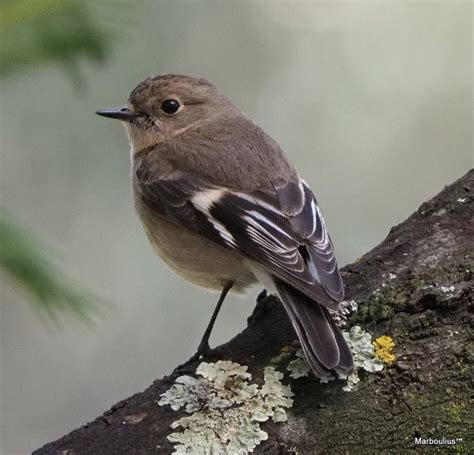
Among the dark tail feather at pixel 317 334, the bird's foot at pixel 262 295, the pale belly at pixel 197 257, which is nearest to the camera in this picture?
the dark tail feather at pixel 317 334

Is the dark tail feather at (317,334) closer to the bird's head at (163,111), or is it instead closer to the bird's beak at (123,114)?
the bird's head at (163,111)

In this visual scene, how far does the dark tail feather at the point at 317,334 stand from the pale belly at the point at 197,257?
38cm

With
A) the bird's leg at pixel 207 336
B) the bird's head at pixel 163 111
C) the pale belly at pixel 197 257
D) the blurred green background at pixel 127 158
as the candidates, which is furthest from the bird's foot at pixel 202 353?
the blurred green background at pixel 127 158

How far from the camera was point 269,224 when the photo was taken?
3102mm

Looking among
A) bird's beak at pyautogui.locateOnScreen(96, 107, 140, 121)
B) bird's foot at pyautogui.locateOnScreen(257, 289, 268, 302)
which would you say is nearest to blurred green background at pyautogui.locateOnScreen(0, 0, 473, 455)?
→ bird's beak at pyautogui.locateOnScreen(96, 107, 140, 121)

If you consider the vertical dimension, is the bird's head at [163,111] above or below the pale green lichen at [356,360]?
above

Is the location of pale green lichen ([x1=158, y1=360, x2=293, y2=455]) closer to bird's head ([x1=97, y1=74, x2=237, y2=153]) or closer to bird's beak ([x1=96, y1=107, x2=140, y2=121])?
bird's head ([x1=97, y1=74, x2=237, y2=153])

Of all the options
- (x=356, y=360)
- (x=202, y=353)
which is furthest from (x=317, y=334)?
(x=202, y=353)

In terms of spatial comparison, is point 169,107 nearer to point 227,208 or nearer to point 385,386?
point 227,208

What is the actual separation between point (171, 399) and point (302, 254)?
2.47 ft

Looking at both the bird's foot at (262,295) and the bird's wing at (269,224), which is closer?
the bird's wing at (269,224)

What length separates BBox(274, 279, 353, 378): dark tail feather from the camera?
8.16 ft

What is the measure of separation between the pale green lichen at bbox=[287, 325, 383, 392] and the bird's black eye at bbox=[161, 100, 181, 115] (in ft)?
5.86

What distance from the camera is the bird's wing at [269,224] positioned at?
9.37 ft
